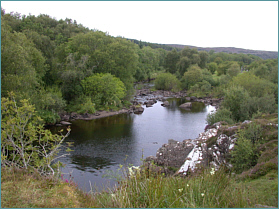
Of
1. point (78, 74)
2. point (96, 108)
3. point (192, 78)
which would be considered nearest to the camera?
point (78, 74)

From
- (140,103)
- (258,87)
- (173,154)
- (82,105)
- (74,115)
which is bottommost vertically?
(74,115)

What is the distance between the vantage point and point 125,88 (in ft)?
163

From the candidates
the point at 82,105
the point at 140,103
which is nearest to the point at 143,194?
the point at 82,105

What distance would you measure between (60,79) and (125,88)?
508 inches

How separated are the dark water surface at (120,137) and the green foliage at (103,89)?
5.34 m

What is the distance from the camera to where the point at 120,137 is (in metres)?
29.7

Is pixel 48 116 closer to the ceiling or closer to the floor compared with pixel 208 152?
closer to the floor

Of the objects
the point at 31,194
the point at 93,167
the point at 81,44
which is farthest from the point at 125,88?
the point at 31,194

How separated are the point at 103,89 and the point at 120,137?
56.1 ft

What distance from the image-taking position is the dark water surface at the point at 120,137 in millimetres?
20452

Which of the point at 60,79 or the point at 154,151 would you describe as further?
the point at 60,79

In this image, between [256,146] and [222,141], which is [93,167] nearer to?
[222,141]

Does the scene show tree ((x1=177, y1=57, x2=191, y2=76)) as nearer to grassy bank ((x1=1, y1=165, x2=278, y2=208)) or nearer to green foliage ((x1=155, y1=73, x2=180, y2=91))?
green foliage ((x1=155, y1=73, x2=180, y2=91))

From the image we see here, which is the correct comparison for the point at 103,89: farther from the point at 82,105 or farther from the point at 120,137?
the point at 120,137
